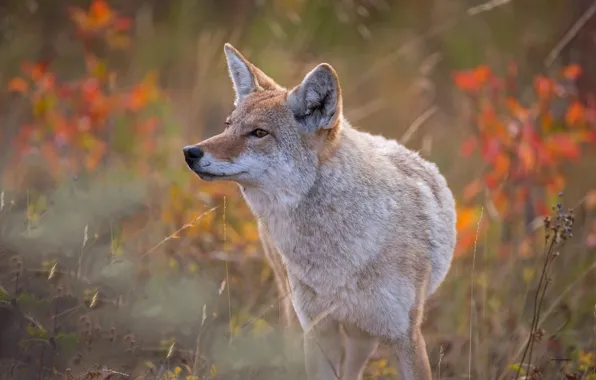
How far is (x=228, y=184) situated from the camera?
7.14 meters

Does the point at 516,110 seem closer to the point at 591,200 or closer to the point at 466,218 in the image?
the point at 591,200

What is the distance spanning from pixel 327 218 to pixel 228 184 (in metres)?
2.42

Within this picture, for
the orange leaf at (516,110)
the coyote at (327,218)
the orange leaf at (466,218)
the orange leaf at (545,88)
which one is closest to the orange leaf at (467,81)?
the orange leaf at (516,110)

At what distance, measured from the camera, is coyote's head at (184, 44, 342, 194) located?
4.71 metres

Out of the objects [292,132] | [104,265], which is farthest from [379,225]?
[104,265]

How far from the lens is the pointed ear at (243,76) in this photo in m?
5.45

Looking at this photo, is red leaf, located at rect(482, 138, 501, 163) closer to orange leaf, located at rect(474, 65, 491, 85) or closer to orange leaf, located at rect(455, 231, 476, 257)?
orange leaf, located at rect(474, 65, 491, 85)

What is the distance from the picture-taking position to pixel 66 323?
15.3 ft

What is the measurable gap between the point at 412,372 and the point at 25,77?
6232 mm

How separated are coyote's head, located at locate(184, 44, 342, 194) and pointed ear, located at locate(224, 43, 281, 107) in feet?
1.18

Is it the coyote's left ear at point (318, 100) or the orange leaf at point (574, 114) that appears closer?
the coyote's left ear at point (318, 100)

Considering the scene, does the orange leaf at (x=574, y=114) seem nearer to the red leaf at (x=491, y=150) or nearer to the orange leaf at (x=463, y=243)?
the red leaf at (x=491, y=150)

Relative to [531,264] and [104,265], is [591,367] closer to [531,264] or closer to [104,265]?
[531,264]

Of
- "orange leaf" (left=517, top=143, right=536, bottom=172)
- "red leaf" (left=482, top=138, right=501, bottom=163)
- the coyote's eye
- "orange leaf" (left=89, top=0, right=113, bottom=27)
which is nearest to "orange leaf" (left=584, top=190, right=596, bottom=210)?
"orange leaf" (left=517, top=143, right=536, bottom=172)
